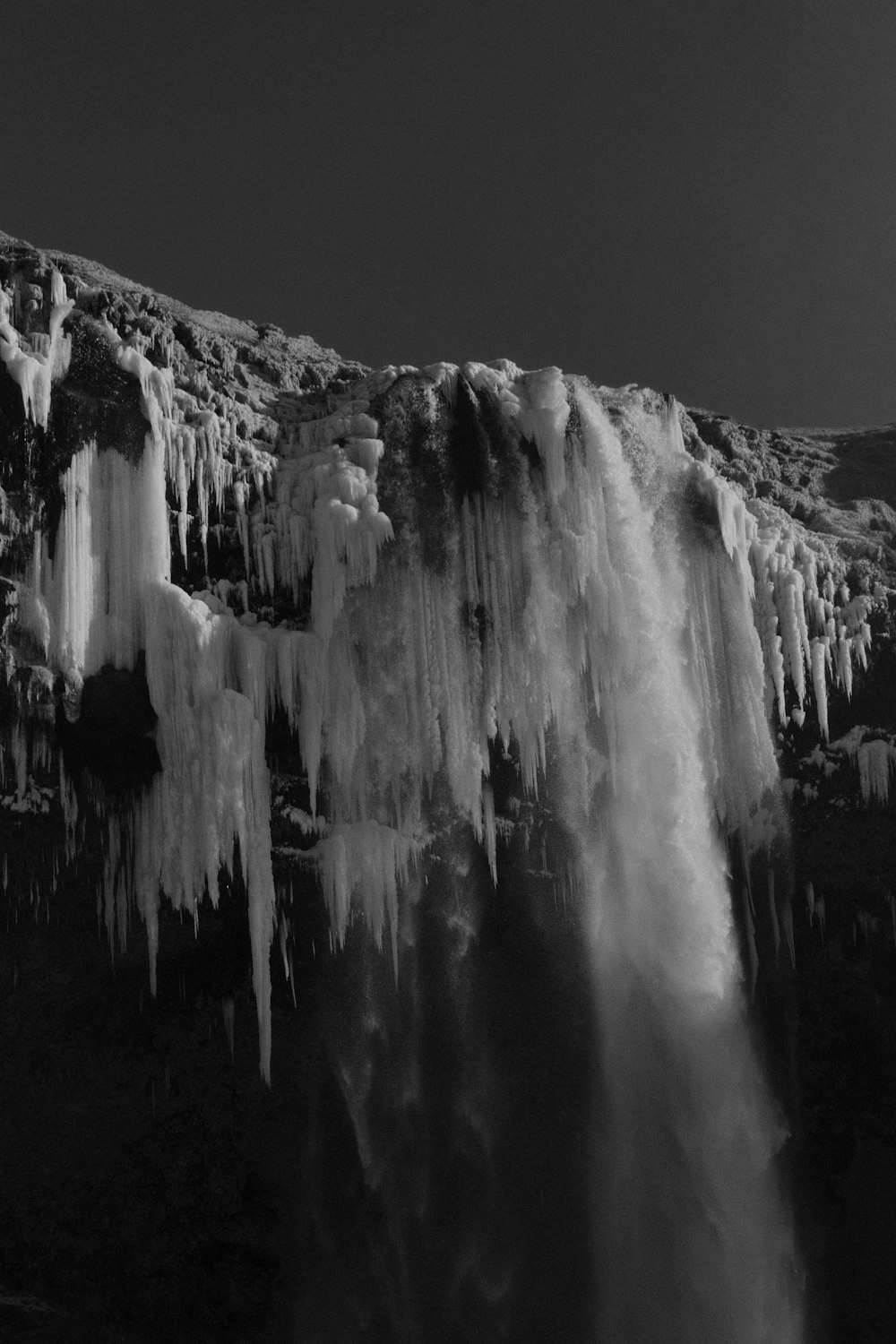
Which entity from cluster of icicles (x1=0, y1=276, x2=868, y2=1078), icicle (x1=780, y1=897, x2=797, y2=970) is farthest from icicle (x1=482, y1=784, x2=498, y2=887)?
icicle (x1=780, y1=897, x2=797, y2=970)

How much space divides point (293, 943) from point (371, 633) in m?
5.75

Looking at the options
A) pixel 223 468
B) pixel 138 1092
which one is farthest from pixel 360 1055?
pixel 223 468

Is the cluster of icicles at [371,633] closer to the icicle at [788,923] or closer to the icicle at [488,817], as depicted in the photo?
the icicle at [488,817]

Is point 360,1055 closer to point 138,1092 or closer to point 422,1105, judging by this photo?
point 422,1105

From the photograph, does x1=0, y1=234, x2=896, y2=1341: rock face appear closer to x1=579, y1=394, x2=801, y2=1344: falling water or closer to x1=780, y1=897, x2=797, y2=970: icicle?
x1=780, y1=897, x2=797, y2=970: icicle

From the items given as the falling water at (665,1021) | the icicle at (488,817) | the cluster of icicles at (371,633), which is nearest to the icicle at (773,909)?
the falling water at (665,1021)

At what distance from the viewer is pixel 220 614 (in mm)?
18531

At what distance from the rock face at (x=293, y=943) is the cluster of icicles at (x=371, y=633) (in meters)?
0.10

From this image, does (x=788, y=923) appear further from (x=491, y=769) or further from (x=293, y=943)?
(x=293, y=943)

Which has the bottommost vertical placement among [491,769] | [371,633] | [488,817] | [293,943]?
[293,943]

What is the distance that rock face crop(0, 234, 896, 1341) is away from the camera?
17.9m

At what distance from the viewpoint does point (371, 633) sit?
19.8 metres

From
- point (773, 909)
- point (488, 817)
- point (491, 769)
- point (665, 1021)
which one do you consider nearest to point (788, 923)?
point (773, 909)

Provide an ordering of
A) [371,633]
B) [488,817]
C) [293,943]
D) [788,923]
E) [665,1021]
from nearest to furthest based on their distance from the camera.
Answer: [371,633] < [488,817] < [293,943] < [665,1021] < [788,923]
